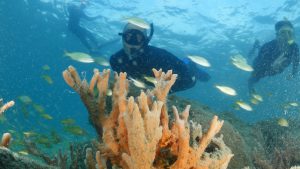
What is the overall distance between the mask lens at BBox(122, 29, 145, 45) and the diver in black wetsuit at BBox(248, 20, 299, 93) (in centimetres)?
613

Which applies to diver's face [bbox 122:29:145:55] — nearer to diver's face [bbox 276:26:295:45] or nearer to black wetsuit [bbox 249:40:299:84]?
diver's face [bbox 276:26:295:45]

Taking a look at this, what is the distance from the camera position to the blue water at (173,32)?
24.4 m

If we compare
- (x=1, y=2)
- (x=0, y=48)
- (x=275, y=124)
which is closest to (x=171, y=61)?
(x=275, y=124)

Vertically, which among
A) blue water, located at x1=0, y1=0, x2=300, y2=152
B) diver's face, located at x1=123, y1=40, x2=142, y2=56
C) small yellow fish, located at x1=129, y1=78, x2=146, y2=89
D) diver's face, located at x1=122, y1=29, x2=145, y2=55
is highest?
diver's face, located at x1=122, y1=29, x2=145, y2=55

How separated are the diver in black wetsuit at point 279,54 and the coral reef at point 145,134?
29.7ft

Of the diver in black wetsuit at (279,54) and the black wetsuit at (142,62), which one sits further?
the diver in black wetsuit at (279,54)

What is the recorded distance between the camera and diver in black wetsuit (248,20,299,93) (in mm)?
11289

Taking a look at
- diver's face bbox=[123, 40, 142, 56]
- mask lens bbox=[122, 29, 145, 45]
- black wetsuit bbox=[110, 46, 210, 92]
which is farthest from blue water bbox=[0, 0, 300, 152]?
mask lens bbox=[122, 29, 145, 45]

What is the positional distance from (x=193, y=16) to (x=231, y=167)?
874 inches

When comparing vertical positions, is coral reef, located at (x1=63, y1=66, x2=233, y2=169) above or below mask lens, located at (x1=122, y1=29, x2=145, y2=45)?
above

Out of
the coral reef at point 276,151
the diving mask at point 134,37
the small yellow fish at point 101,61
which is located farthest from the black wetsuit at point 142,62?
the coral reef at point 276,151

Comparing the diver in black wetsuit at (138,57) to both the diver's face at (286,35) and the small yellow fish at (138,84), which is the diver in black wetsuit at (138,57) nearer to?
the small yellow fish at (138,84)

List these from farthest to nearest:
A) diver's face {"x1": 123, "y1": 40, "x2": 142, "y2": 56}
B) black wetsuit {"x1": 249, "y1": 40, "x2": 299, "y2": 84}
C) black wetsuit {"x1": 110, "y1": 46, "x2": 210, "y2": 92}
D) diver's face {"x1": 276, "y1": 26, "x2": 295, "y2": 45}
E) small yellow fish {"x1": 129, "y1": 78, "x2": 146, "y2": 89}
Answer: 1. black wetsuit {"x1": 249, "y1": 40, "x2": 299, "y2": 84}
2. diver's face {"x1": 276, "y1": 26, "x2": 295, "y2": 45}
3. black wetsuit {"x1": 110, "y1": 46, "x2": 210, "y2": 92}
4. diver's face {"x1": 123, "y1": 40, "x2": 142, "y2": 56}
5. small yellow fish {"x1": 129, "y1": 78, "x2": 146, "y2": 89}

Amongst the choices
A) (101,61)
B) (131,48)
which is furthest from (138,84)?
(101,61)
